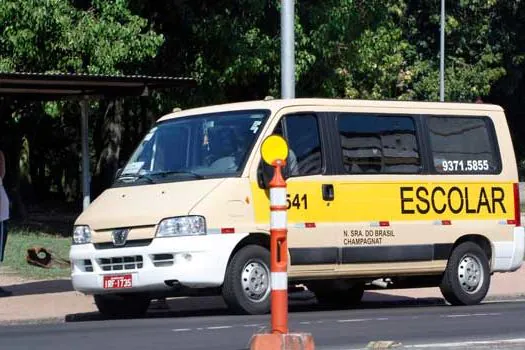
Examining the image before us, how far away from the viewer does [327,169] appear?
16172 millimetres

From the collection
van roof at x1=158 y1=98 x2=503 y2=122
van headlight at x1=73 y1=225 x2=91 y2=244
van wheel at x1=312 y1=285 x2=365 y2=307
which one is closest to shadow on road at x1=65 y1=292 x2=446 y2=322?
van wheel at x1=312 y1=285 x2=365 y2=307

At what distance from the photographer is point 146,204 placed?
15312 millimetres

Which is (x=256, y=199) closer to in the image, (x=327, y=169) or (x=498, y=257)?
(x=327, y=169)

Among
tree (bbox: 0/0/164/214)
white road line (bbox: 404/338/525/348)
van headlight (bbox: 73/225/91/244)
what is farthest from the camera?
tree (bbox: 0/0/164/214)

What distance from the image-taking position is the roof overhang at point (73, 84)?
1677 centimetres

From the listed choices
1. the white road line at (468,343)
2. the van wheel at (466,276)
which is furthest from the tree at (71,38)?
the white road line at (468,343)

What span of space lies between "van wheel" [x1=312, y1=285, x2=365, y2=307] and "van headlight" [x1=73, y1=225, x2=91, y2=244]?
A: 3.74m

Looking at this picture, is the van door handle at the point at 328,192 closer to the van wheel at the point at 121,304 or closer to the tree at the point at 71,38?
the van wheel at the point at 121,304

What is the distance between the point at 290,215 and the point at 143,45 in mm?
12229

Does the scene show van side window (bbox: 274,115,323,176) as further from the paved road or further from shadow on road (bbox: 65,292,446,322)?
shadow on road (bbox: 65,292,446,322)

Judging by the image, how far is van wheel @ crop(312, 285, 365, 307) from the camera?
59.9 ft

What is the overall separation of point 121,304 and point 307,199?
8.38 feet

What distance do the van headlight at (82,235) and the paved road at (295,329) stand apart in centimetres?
93

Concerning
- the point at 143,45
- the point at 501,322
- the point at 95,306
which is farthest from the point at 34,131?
the point at 501,322
